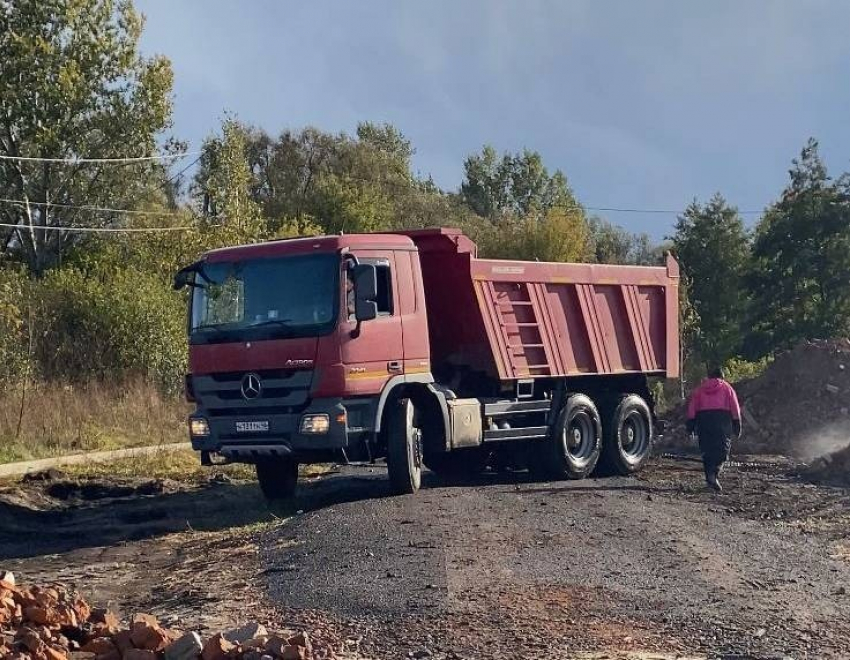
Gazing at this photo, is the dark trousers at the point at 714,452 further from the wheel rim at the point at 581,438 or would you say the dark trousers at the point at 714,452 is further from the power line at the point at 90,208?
the power line at the point at 90,208

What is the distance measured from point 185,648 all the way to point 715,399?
10713 mm

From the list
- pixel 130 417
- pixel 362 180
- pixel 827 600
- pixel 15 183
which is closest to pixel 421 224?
pixel 362 180

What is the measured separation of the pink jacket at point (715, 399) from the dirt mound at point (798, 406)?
7.17 meters

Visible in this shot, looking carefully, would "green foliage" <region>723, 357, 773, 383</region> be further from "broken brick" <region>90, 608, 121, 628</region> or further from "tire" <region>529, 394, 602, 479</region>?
"broken brick" <region>90, 608, 121, 628</region>

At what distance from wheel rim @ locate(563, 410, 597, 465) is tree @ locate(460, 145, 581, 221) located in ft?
182

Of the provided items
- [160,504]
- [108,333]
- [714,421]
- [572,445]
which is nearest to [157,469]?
[160,504]

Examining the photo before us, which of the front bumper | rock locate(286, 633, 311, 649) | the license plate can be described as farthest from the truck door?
rock locate(286, 633, 311, 649)

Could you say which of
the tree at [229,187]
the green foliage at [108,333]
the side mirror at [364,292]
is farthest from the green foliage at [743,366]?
the side mirror at [364,292]

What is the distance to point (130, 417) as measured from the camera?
77.5 ft

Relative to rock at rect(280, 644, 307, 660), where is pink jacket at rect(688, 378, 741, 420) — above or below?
above

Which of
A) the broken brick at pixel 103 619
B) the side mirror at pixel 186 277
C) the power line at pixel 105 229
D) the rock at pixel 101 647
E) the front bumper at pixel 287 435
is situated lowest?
the rock at pixel 101 647

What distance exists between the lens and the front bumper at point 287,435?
40.5 ft

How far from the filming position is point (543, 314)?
1555cm

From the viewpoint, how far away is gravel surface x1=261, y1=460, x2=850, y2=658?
7.05 m
